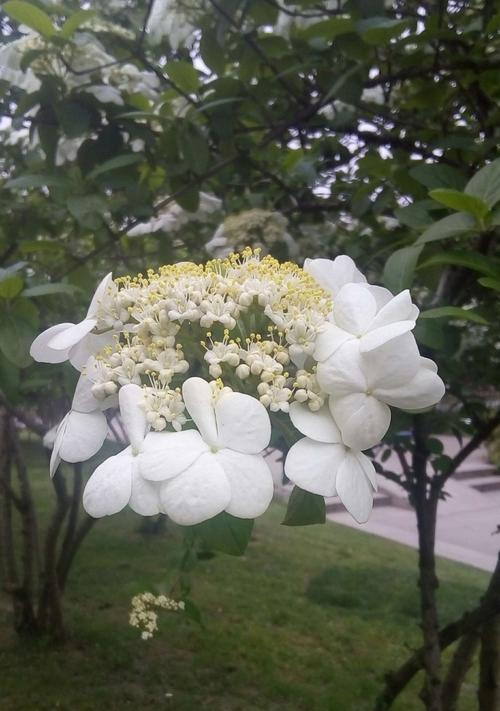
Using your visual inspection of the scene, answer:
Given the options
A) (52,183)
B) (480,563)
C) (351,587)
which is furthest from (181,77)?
(480,563)

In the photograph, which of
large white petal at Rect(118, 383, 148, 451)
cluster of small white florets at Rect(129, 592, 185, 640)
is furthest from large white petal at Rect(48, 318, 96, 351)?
cluster of small white florets at Rect(129, 592, 185, 640)

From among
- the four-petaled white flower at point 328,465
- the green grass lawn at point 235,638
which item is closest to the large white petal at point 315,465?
the four-petaled white flower at point 328,465

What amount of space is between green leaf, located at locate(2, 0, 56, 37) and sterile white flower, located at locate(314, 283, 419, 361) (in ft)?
4.32

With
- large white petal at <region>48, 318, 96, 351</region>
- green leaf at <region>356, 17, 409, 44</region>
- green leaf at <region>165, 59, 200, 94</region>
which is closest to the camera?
large white petal at <region>48, 318, 96, 351</region>

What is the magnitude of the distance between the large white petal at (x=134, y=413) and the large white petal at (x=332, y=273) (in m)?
0.29

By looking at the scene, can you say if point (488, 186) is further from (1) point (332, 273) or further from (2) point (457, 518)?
(2) point (457, 518)

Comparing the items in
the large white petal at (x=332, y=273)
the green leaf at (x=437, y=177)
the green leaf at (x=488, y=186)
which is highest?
the green leaf at (x=437, y=177)

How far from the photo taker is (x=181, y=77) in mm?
1951

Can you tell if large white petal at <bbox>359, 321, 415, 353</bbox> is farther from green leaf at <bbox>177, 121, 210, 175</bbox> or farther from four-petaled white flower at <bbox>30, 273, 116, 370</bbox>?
green leaf at <bbox>177, 121, 210, 175</bbox>

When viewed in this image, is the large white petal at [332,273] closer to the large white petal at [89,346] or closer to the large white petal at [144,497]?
the large white petal at [89,346]

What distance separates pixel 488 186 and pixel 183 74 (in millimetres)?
1089

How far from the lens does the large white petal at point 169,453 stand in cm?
64

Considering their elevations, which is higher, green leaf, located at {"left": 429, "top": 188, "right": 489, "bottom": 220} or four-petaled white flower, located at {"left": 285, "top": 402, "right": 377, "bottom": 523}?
green leaf, located at {"left": 429, "top": 188, "right": 489, "bottom": 220}

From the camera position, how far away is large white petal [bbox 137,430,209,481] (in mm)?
636
